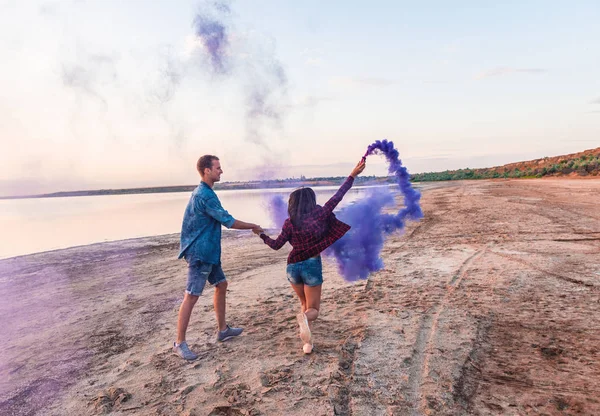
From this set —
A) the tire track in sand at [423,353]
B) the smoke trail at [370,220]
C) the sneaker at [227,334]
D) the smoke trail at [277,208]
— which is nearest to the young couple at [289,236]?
the sneaker at [227,334]

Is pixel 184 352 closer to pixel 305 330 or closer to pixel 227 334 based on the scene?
pixel 227 334

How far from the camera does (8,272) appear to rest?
10461mm

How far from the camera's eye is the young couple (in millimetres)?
4320

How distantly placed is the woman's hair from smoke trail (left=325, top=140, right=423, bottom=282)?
5.16ft

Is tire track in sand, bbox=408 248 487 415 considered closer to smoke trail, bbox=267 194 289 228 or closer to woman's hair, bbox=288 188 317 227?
woman's hair, bbox=288 188 317 227

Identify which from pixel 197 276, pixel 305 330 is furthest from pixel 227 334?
pixel 305 330

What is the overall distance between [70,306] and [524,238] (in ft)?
34.9

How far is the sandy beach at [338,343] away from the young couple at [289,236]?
0.52m

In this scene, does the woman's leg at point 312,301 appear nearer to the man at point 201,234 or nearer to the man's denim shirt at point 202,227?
the man at point 201,234

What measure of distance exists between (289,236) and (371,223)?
2.23 metres

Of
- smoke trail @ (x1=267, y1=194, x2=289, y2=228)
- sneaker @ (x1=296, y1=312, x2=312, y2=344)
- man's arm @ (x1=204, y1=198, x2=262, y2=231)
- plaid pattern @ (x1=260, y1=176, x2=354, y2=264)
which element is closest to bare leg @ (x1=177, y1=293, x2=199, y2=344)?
man's arm @ (x1=204, y1=198, x2=262, y2=231)

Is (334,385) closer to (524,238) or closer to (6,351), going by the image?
(6,351)

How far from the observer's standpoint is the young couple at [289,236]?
170 inches


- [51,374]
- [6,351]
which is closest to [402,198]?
[51,374]
